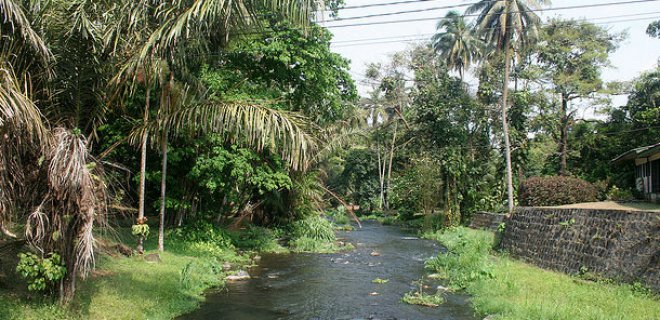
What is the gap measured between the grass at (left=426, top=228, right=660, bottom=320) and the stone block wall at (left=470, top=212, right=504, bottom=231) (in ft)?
32.6

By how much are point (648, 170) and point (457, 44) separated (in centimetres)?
2181

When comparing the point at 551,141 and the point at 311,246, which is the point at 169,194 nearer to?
the point at 311,246

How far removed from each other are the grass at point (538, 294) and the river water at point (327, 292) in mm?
680

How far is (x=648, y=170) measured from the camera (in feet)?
72.0

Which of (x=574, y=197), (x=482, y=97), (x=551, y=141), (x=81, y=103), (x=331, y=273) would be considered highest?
(x=482, y=97)

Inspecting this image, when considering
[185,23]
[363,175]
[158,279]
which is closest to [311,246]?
[158,279]

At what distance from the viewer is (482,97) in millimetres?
39000

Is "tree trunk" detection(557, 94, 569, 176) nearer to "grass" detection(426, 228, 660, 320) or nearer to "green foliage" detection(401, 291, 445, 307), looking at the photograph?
"grass" detection(426, 228, 660, 320)

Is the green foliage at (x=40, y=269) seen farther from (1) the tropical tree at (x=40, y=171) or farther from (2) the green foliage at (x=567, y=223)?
(2) the green foliage at (x=567, y=223)

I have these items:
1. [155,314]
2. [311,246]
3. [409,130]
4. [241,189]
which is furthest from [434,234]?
[155,314]

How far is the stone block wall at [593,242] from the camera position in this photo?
12.1 metres

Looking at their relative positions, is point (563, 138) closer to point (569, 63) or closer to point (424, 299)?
point (569, 63)

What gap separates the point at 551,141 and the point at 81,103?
3808cm

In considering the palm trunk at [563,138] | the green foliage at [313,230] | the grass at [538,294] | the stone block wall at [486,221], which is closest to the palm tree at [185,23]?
the grass at [538,294]
